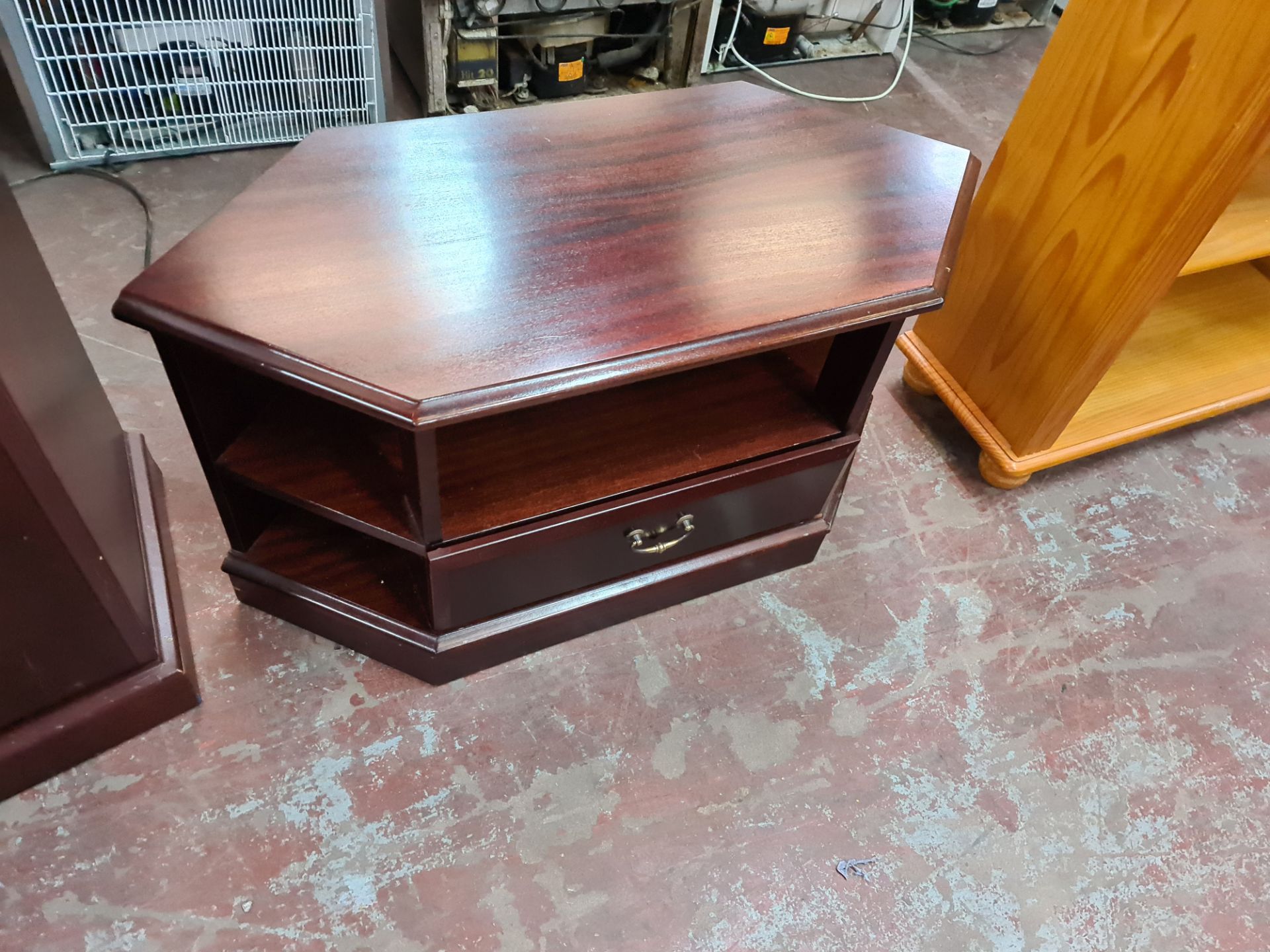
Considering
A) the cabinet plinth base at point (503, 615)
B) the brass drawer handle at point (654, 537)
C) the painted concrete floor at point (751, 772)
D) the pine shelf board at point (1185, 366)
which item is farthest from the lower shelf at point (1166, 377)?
the brass drawer handle at point (654, 537)

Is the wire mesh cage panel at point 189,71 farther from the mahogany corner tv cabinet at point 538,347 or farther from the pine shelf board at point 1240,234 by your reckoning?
the pine shelf board at point 1240,234

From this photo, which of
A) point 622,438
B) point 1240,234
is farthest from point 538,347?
point 1240,234

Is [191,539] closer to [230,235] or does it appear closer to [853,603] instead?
[230,235]

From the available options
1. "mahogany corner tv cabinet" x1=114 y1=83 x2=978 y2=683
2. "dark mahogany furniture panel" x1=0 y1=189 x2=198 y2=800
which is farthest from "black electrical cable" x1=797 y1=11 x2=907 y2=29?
"dark mahogany furniture panel" x1=0 y1=189 x2=198 y2=800

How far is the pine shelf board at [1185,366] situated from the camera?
1.38m

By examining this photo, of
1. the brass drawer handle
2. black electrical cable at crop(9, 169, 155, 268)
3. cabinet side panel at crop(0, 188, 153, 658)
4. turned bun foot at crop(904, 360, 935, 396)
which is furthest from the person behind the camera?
black electrical cable at crop(9, 169, 155, 268)

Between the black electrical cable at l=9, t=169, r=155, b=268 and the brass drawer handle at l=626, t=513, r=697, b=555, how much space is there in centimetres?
114

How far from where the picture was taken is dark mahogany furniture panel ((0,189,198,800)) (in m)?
0.75

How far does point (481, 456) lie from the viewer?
3.18 ft

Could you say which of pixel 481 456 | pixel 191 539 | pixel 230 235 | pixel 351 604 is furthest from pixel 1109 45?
pixel 191 539

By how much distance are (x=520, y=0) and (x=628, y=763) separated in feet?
5.01

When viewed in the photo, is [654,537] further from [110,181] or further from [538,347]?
[110,181]

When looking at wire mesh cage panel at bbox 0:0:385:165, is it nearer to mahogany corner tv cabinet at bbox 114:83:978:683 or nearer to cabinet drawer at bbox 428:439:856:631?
mahogany corner tv cabinet at bbox 114:83:978:683

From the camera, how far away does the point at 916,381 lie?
4.97 ft
